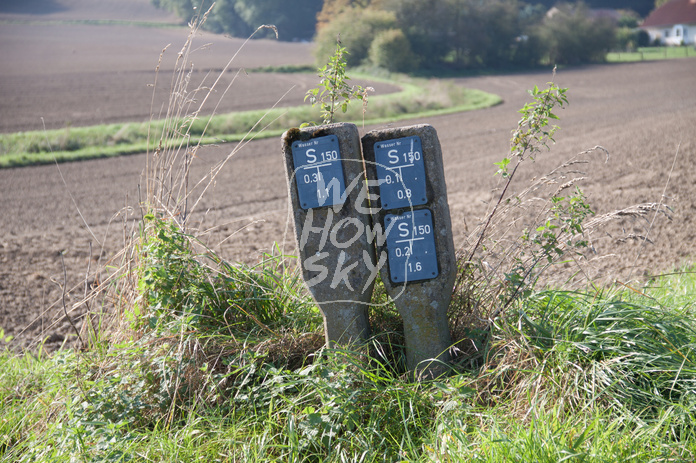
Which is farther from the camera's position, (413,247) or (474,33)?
(474,33)

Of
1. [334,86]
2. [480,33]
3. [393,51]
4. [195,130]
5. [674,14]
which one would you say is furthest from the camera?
[674,14]

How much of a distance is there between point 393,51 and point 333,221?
39.7 meters

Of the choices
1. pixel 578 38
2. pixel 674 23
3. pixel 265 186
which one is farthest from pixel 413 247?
pixel 674 23

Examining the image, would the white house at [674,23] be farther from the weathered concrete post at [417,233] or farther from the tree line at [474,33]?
the weathered concrete post at [417,233]

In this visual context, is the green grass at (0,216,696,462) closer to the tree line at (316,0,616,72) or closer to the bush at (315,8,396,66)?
the bush at (315,8,396,66)

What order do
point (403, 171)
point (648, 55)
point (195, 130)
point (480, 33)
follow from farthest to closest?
point (648, 55) → point (480, 33) → point (195, 130) → point (403, 171)

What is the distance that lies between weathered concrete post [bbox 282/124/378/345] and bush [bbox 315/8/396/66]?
132 ft

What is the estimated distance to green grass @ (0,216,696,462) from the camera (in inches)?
87.4

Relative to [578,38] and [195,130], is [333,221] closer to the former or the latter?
[195,130]

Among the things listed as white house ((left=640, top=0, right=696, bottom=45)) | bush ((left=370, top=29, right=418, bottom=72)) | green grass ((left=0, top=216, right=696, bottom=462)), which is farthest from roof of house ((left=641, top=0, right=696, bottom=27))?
green grass ((left=0, top=216, right=696, bottom=462))

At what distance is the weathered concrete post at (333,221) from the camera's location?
9.08 ft

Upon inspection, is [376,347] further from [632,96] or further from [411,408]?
[632,96]

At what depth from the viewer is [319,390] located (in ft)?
8.04

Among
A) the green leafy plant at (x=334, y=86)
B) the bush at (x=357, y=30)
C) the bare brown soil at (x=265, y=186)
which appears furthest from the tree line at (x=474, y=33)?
the green leafy plant at (x=334, y=86)
